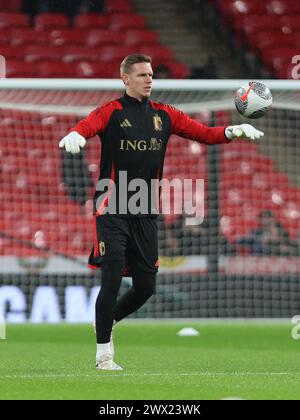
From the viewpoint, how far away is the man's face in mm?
7129

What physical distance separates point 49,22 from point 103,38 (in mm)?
795

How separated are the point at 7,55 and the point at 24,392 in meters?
10.2

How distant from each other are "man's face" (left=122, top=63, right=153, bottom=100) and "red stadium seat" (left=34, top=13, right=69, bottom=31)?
30.5 ft

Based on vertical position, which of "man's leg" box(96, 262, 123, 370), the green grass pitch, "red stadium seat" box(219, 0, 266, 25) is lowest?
the green grass pitch

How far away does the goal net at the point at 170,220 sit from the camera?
38.4 ft

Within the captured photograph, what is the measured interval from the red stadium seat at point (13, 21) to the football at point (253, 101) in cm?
917

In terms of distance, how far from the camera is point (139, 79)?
714 cm

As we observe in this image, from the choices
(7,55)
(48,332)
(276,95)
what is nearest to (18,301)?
Answer: (48,332)

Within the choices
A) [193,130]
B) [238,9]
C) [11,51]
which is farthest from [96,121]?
[238,9]

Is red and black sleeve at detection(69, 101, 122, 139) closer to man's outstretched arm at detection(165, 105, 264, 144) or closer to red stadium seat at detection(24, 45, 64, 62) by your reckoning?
man's outstretched arm at detection(165, 105, 264, 144)

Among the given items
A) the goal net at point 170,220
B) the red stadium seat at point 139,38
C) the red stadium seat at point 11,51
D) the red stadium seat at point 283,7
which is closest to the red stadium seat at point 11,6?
the red stadium seat at point 11,51

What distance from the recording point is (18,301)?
11695 mm

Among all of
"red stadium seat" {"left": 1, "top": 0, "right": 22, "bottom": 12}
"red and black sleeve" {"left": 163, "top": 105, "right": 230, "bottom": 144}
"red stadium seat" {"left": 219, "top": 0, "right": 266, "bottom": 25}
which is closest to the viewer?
"red and black sleeve" {"left": 163, "top": 105, "right": 230, "bottom": 144}

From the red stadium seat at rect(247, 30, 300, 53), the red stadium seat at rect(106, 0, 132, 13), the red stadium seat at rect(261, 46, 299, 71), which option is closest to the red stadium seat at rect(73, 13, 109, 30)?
the red stadium seat at rect(106, 0, 132, 13)
